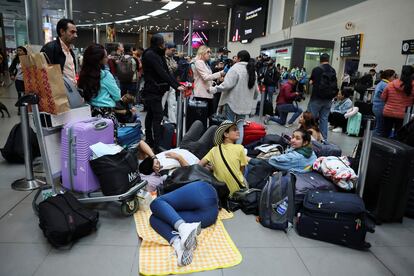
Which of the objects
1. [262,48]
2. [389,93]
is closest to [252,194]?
[389,93]

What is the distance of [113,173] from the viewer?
2.66 meters

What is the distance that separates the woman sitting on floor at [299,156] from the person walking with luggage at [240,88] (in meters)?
1.35

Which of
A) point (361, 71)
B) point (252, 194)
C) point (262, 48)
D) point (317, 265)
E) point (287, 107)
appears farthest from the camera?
point (262, 48)

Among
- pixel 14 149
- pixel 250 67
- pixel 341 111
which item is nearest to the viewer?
pixel 14 149

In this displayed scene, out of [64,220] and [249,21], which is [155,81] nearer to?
[64,220]

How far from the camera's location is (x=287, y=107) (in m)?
7.53

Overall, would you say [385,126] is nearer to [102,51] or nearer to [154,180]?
[154,180]

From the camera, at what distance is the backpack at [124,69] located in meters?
7.54

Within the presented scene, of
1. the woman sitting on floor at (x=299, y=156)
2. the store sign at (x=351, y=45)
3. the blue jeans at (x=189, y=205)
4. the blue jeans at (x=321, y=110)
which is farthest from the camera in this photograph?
the store sign at (x=351, y=45)

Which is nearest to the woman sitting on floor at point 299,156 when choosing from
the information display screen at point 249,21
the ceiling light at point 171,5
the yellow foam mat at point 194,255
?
the yellow foam mat at point 194,255

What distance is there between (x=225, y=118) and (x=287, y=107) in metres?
3.20

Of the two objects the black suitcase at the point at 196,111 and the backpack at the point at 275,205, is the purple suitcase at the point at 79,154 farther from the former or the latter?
the black suitcase at the point at 196,111

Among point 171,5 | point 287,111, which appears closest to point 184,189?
point 287,111

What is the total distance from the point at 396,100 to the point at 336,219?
3.86 metres
